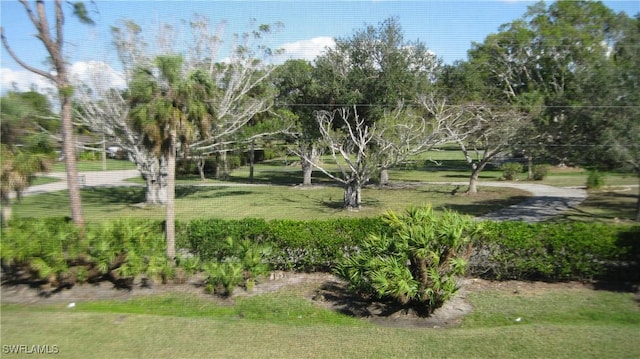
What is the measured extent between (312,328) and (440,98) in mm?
7386

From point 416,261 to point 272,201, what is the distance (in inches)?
226

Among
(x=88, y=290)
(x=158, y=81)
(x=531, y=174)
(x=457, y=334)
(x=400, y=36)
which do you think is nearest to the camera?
(x=457, y=334)

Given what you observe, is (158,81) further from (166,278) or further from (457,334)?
(457,334)

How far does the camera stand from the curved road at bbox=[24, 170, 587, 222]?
6527 mm

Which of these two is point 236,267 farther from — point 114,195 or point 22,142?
point 114,195

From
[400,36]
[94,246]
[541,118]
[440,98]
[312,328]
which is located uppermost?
[400,36]

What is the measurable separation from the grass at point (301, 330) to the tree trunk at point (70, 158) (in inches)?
38.0

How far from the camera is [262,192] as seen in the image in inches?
387

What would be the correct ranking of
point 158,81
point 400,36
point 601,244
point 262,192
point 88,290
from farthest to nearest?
point 262,192 < point 400,36 < point 158,81 < point 601,244 < point 88,290

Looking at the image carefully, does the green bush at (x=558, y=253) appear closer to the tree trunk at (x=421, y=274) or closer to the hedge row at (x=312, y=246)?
the hedge row at (x=312, y=246)

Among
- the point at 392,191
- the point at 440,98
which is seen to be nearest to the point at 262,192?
the point at 392,191

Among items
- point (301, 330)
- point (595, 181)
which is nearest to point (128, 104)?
point (301, 330)

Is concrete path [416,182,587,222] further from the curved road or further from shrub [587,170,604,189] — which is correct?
shrub [587,170,604,189]

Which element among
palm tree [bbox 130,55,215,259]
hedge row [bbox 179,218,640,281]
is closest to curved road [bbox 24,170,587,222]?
palm tree [bbox 130,55,215,259]
